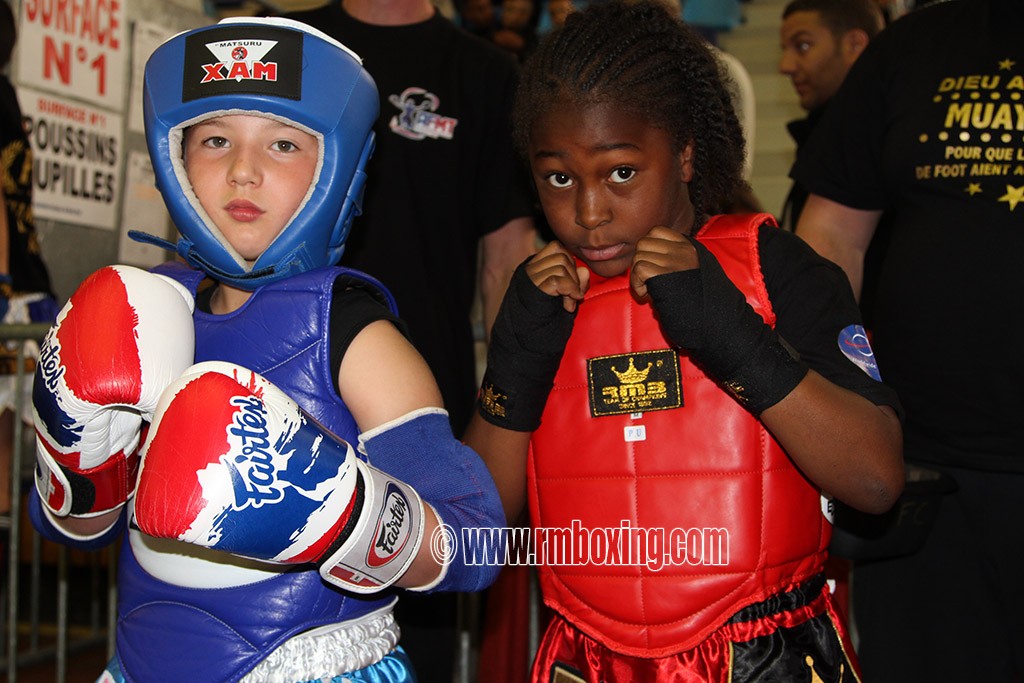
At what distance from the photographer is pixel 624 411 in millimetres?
1792

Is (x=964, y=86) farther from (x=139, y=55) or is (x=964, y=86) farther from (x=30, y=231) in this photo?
(x=139, y=55)

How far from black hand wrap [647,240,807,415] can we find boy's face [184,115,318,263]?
65cm

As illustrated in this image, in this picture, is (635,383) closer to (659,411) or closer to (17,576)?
(659,411)

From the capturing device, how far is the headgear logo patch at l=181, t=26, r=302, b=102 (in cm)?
174

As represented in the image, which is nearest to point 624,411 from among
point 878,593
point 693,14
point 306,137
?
point 306,137

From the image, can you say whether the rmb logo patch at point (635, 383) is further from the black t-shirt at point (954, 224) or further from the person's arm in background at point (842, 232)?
the person's arm in background at point (842, 232)

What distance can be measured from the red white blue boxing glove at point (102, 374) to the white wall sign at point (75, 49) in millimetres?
4321

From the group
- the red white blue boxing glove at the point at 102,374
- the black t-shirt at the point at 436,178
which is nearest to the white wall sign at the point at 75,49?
the black t-shirt at the point at 436,178

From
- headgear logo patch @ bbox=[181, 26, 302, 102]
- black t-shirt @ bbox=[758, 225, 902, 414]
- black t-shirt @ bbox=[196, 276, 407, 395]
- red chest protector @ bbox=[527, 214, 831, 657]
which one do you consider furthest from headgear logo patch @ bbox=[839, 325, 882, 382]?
headgear logo patch @ bbox=[181, 26, 302, 102]

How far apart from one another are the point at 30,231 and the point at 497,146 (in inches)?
94.1

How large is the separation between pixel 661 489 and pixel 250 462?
2.32 feet

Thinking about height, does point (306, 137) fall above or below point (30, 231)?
above

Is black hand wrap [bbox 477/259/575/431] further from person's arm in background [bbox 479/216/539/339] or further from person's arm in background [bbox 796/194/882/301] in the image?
person's arm in background [bbox 796/194/882/301]

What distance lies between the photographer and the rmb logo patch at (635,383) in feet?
5.81
